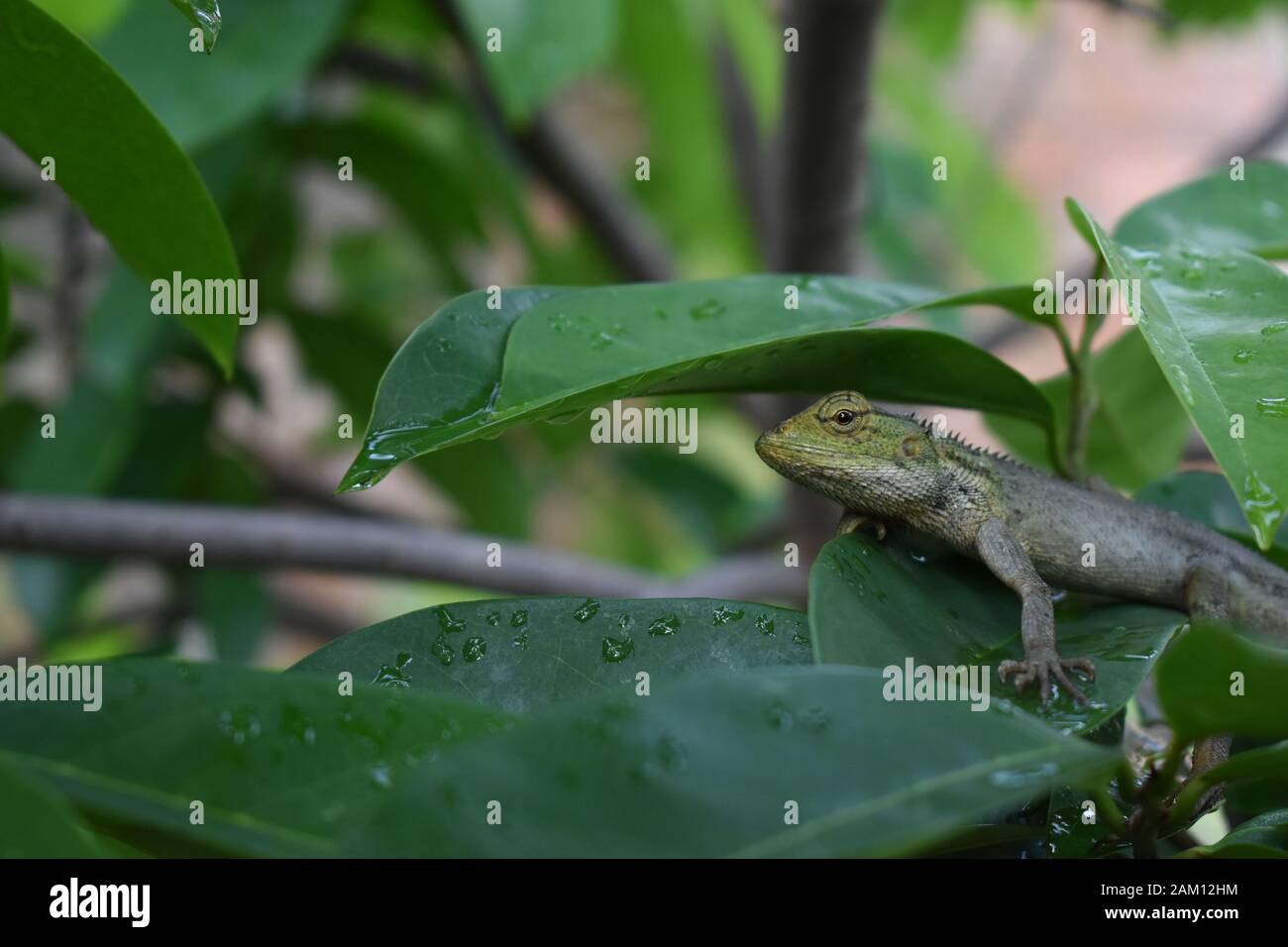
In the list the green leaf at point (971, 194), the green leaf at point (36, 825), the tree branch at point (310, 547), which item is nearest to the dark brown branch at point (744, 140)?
the green leaf at point (971, 194)

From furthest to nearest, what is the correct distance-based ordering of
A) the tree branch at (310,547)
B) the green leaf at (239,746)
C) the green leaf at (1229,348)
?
the tree branch at (310,547) → the green leaf at (1229,348) → the green leaf at (239,746)

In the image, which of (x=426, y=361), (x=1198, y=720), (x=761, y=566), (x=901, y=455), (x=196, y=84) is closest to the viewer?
(x=1198, y=720)

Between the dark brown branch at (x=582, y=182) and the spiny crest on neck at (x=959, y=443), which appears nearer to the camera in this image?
the spiny crest on neck at (x=959, y=443)

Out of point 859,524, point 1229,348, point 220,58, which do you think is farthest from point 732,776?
point 220,58

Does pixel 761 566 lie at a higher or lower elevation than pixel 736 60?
lower

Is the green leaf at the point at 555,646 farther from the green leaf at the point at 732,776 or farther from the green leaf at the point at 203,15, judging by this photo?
Result: the green leaf at the point at 203,15

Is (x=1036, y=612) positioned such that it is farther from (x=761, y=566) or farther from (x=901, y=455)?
(x=761, y=566)
